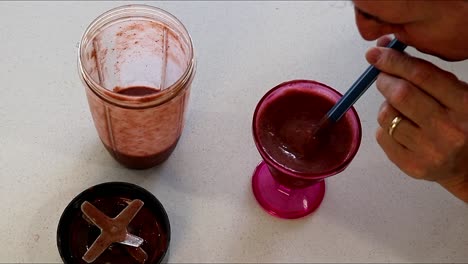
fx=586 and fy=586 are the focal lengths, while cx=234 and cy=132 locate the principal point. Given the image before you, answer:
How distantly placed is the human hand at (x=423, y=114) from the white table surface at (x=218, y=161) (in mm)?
161

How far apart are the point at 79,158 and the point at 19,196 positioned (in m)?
0.10

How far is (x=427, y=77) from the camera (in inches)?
27.3

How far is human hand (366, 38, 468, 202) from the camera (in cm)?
69

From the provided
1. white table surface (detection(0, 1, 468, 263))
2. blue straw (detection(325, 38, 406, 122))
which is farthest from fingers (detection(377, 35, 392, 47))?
white table surface (detection(0, 1, 468, 263))

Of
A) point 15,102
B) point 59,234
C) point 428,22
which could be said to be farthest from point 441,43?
point 15,102

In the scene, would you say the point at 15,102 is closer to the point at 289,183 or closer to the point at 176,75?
the point at 176,75

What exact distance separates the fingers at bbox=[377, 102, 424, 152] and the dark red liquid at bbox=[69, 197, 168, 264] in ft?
1.11

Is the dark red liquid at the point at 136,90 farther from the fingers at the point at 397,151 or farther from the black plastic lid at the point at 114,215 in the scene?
the fingers at the point at 397,151

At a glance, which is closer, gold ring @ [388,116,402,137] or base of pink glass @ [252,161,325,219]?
gold ring @ [388,116,402,137]

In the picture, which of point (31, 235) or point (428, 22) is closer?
point (428, 22)

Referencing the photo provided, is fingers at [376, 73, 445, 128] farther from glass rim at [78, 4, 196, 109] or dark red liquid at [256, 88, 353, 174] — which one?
glass rim at [78, 4, 196, 109]

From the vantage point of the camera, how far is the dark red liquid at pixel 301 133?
2.67 feet

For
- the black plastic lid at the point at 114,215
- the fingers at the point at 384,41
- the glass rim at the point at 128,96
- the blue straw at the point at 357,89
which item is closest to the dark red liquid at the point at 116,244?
the black plastic lid at the point at 114,215

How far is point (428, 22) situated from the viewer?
62cm
